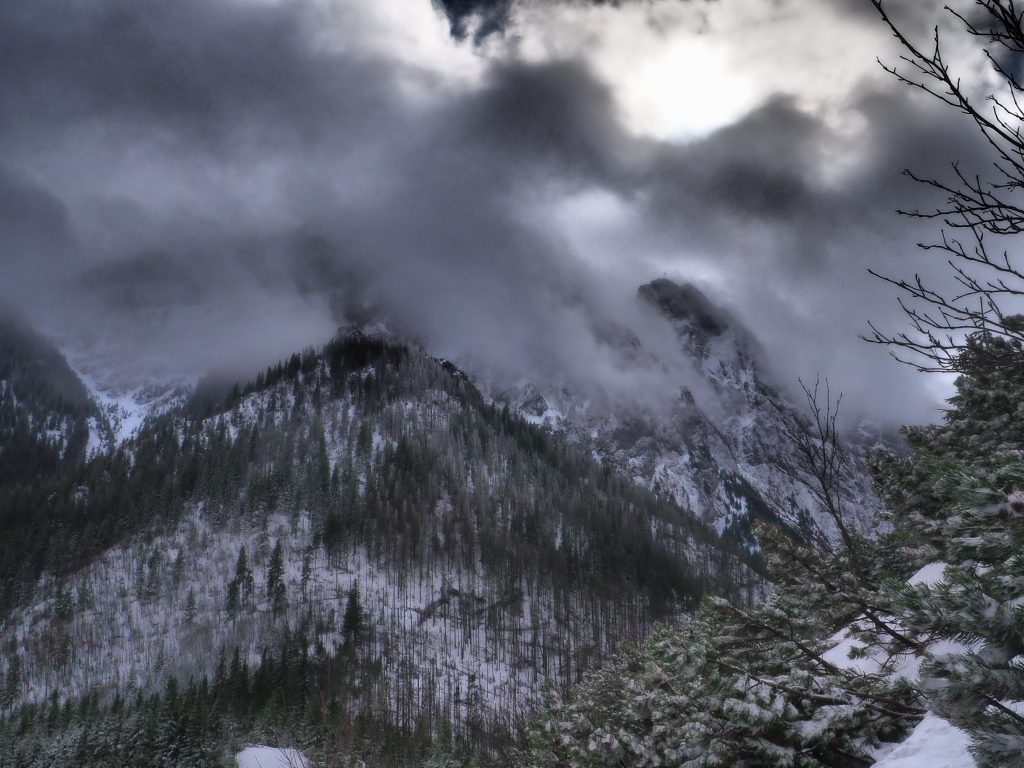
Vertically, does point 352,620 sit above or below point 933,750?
above

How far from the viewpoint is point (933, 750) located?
691 cm

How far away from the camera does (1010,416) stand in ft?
61.9

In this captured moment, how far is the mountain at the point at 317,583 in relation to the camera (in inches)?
3457

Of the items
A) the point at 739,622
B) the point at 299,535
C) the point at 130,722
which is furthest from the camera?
the point at 299,535

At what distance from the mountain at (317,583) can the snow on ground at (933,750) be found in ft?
193

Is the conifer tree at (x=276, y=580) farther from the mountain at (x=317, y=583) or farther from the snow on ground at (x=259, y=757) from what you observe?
the snow on ground at (x=259, y=757)

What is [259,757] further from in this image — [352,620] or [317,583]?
[317,583]

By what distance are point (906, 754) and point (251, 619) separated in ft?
405

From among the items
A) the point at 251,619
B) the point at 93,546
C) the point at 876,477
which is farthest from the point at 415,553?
the point at 876,477

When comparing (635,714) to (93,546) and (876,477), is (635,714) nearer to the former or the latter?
(876,477)

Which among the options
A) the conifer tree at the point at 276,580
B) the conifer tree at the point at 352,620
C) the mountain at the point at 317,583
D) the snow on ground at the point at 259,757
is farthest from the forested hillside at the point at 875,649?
the conifer tree at the point at 276,580

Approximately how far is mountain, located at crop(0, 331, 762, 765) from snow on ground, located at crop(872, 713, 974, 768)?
193ft

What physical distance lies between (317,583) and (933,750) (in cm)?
13048

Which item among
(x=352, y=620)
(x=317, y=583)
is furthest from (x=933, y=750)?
(x=317, y=583)
